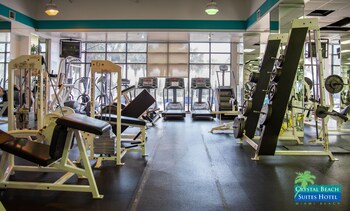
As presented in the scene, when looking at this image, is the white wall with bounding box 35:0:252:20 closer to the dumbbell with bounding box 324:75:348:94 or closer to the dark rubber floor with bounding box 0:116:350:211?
the dumbbell with bounding box 324:75:348:94

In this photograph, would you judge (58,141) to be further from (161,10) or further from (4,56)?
(4,56)

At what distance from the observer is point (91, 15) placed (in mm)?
9047

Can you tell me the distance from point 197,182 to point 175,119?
6266 mm

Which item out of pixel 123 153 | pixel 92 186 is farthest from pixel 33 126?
pixel 92 186

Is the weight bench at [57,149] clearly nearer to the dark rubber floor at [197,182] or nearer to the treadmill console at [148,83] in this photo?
the dark rubber floor at [197,182]

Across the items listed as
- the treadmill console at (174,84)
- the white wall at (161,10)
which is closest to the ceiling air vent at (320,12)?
the white wall at (161,10)

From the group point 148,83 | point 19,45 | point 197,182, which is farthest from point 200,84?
point 197,182

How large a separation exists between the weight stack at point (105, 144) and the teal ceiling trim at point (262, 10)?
194 inches

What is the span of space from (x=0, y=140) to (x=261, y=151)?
3382mm

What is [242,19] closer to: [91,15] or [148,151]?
[91,15]

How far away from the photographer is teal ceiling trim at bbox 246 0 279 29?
6.51 m

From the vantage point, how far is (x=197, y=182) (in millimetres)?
3096

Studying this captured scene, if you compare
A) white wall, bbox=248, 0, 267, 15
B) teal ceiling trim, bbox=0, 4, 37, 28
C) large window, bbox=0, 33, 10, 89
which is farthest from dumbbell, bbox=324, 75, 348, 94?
large window, bbox=0, 33, 10, 89

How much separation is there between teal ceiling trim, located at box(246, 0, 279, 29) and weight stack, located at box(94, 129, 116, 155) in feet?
16.2
